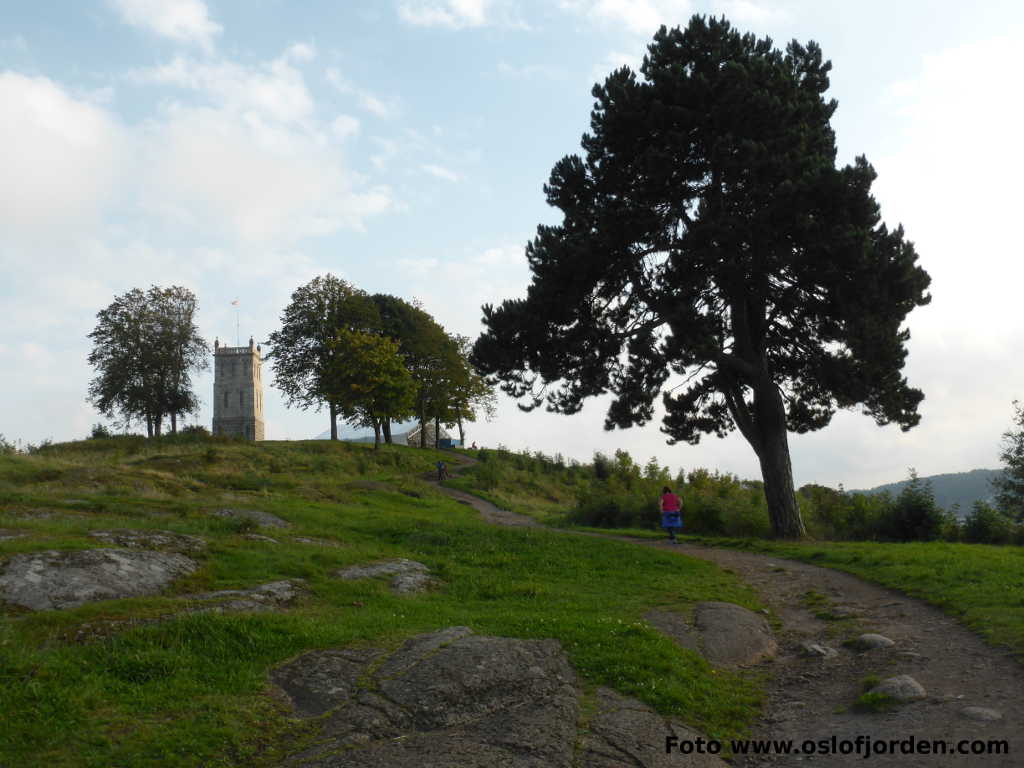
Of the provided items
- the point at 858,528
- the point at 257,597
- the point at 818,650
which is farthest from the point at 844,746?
the point at 858,528

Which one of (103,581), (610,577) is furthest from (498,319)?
(103,581)

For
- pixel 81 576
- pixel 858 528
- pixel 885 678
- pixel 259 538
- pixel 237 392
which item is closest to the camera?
pixel 885 678

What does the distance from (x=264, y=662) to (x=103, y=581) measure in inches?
147

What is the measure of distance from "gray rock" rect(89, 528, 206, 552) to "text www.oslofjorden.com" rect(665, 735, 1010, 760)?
9.52 m

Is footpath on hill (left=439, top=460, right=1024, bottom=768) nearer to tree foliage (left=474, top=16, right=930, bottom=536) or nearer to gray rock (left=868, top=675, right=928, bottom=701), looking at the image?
gray rock (left=868, top=675, right=928, bottom=701)

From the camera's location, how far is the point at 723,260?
68.5 feet

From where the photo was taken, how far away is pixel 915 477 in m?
23.8

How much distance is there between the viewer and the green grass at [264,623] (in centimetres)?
606

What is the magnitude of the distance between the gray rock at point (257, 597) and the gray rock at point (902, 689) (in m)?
7.54

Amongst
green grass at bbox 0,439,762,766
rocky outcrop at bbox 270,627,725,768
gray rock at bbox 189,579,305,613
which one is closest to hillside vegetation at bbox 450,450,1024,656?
green grass at bbox 0,439,762,766

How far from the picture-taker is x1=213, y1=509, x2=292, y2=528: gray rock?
18.2 meters

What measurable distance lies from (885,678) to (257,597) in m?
8.02

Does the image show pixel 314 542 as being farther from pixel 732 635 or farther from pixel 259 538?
pixel 732 635

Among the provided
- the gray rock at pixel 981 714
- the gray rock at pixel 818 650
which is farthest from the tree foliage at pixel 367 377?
the gray rock at pixel 981 714
